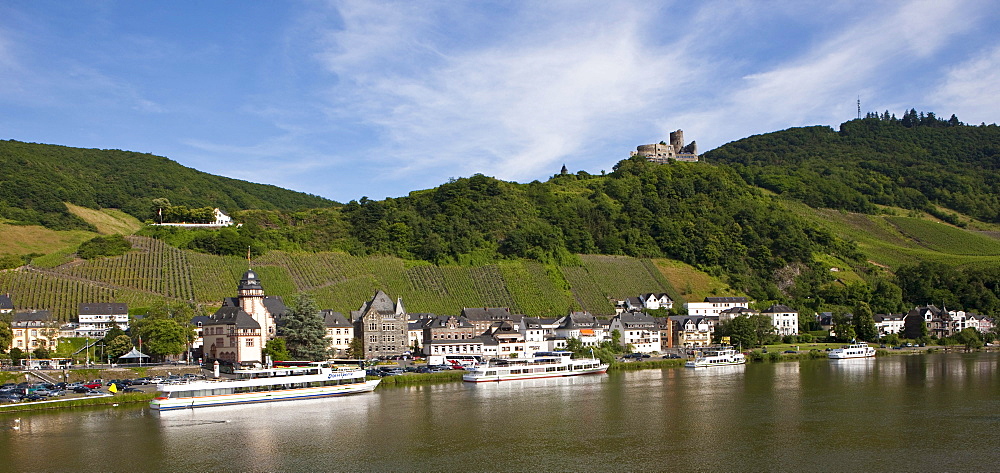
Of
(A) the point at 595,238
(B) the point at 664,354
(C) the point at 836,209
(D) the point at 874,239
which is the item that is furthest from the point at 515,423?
(C) the point at 836,209

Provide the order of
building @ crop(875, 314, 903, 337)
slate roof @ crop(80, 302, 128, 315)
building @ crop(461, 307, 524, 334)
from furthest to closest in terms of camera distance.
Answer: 1. building @ crop(875, 314, 903, 337)
2. building @ crop(461, 307, 524, 334)
3. slate roof @ crop(80, 302, 128, 315)

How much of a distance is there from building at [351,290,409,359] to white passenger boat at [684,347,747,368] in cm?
2504

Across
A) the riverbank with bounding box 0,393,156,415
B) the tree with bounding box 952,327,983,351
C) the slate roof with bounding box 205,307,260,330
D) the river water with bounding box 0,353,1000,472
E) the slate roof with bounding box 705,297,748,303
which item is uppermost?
the slate roof with bounding box 205,307,260,330

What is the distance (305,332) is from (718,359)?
35.3 meters

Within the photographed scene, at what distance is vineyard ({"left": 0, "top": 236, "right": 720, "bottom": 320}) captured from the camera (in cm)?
7300

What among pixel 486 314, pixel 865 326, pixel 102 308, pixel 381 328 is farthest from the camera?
pixel 865 326

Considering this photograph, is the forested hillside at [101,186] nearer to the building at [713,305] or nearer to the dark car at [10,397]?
the dark car at [10,397]

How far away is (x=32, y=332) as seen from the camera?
63.1m

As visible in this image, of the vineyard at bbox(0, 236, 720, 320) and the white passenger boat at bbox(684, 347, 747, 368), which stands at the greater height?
the vineyard at bbox(0, 236, 720, 320)

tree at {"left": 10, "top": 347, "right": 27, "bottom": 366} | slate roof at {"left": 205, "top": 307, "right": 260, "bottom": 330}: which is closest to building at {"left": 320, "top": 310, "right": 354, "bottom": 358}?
slate roof at {"left": 205, "top": 307, "right": 260, "bottom": 330}

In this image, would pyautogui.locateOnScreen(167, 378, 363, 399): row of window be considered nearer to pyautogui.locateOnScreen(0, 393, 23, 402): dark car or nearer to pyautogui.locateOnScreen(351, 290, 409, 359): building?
pyautogui.locateOnScreen(0, 393, 23, 402): dark car

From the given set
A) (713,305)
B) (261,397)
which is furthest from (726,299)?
(261,397)

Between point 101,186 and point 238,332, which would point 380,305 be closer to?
point 238,332

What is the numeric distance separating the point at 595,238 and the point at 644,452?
91.3 metres
